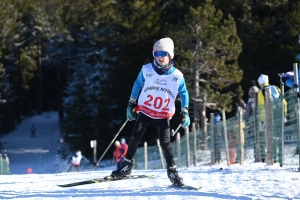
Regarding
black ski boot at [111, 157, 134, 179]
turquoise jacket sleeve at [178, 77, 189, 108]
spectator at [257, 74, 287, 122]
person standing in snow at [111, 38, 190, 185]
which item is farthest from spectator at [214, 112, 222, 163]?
person standing in snow at [111, 38, 190, 185]

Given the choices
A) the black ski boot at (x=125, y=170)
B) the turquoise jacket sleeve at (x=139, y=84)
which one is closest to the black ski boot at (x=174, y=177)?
the black ski boot at (x=125, y=170)

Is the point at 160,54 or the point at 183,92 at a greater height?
the point at 160,54

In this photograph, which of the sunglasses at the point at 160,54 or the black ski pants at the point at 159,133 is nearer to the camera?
the sunglasses at the point at 160,54

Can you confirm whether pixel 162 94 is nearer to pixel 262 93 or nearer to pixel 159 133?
pixel 159 133

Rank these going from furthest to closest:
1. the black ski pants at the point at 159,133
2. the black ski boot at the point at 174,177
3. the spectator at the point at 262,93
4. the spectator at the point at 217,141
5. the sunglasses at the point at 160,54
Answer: the spectator at the point at 217,141 → the spectator at the point at 262,93 → the black ski pants at the point at 159,133 → the sunglasses at the point at 160,54 → the black ski boot at the point at 174,177

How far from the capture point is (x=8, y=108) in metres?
62.5

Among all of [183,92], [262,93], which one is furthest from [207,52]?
[183,92]

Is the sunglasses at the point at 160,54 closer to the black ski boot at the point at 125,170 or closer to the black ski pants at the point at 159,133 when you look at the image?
the black ski pants at the point at 159,133

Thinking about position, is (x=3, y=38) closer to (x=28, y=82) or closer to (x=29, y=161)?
(x=29, y=161)

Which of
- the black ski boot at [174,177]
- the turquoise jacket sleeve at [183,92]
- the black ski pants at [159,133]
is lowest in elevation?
the black ski boot at [174,177]

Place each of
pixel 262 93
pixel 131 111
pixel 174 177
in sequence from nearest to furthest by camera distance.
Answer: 1. pixel 174 177
2. pixel 131 111
3. pixel 262 93

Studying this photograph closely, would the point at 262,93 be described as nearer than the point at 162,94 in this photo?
No

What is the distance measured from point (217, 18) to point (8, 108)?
38.0 meters

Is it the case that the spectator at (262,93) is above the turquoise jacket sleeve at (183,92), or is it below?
above
